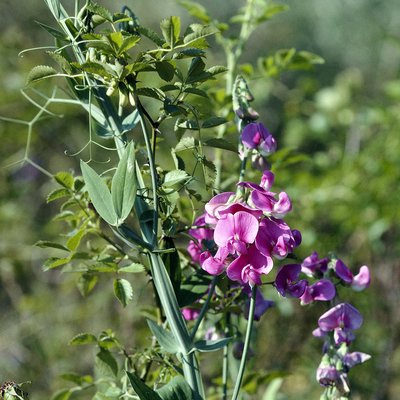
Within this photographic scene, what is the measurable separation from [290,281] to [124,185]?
216 mm

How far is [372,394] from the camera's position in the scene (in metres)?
2.13

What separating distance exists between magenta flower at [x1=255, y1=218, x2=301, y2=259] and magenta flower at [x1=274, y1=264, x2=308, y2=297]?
44 millimetres

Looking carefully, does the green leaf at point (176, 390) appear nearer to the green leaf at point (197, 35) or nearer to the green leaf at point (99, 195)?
the green leaf at point (99, 195)

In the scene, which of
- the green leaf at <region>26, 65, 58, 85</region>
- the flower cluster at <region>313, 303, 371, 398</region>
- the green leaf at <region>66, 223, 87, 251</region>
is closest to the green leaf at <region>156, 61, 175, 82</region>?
the green leaf at <region>26, 65, 58, 85</region>

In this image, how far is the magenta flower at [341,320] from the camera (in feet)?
2.89

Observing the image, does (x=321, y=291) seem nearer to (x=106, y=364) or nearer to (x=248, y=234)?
(x=248, y=234)

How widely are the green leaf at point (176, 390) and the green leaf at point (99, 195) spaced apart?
0.59 feet

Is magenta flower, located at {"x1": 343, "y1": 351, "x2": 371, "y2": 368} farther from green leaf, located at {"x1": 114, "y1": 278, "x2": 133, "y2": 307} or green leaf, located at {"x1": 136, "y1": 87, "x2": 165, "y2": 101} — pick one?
green leaf, located at {"x1": 136, "y1": 87, "x2": 165, "y2": 101}

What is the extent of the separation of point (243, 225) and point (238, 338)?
0.32m

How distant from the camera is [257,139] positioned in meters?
0.88

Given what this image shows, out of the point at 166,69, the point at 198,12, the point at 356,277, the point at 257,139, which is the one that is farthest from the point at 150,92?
the point at 198,12

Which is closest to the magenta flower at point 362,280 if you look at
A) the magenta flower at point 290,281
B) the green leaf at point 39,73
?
the magenta flower at point 290,281

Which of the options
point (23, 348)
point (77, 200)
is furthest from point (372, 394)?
point (77, 200)

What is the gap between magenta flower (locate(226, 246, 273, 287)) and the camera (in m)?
0.76
